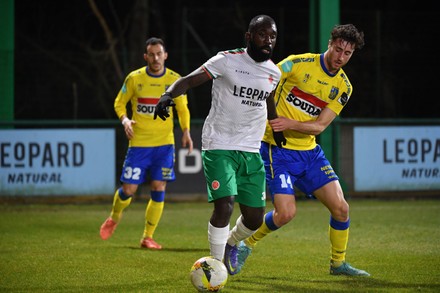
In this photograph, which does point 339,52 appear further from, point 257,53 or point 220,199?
point 220,199

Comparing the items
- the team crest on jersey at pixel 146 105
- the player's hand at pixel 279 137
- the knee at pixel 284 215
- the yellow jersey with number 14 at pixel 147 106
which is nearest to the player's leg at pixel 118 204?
the yellow jersey with number 14 at pixel 147 106

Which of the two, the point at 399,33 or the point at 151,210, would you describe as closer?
the point at 151,210

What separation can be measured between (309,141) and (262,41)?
4.51ft

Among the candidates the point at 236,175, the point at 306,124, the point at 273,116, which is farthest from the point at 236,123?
the point at 306,124

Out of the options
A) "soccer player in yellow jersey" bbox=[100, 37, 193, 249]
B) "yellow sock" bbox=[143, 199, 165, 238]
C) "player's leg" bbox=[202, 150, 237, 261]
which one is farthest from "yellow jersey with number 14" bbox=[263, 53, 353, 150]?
"yellow sock" bbox=[143, 199, 165, 238]

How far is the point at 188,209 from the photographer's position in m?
14.9

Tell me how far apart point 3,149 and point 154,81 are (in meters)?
5.32

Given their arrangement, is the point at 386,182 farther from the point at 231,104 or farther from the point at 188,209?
the point at 231,104

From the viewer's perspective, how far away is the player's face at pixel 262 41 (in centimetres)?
724

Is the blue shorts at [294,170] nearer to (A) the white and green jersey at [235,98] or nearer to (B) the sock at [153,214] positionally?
(A) the white and green jersey at [235,98]

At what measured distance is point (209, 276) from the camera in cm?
689

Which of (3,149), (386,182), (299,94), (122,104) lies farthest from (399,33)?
(299,94)

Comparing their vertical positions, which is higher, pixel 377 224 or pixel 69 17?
pixel 69 17

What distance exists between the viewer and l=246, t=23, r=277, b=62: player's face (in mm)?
7238
